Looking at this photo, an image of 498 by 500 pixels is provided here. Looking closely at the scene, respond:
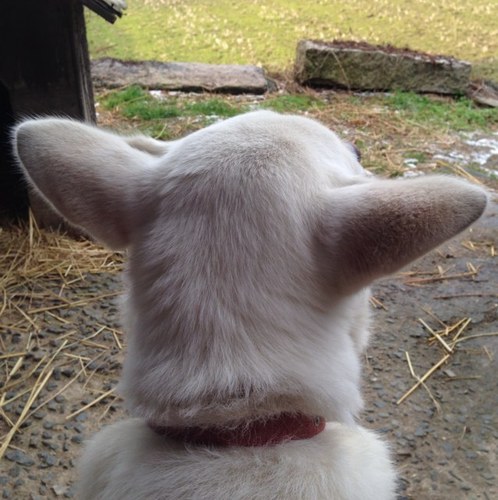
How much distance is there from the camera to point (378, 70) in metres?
6.94

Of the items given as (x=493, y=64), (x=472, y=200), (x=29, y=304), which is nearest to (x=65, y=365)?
(x=29, y=304)

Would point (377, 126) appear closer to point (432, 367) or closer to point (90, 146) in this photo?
point (432, 367)

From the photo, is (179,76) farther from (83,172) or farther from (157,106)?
(83,172)

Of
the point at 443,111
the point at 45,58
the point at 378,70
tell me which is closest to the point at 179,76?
the point at 378,70

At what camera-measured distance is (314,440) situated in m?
1.37

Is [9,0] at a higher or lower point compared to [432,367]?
higher

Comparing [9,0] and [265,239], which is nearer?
[265,239]

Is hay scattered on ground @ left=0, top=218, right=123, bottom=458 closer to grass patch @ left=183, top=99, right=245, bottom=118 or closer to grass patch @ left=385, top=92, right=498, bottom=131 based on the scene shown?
grass patch @ left=183, top=99, right=245, bottom=118

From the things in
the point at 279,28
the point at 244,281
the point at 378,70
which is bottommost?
the point at 279,28

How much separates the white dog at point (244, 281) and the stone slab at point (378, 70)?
5879mm

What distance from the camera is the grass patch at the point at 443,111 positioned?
6.10 m

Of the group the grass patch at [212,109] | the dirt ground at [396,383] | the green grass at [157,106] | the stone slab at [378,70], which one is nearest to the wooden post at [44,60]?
the dirt ground at [396,383]

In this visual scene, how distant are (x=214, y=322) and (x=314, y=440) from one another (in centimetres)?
39

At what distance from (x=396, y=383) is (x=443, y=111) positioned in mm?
4323
